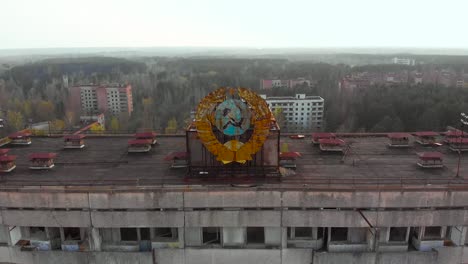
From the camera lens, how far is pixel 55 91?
125562 millimetres

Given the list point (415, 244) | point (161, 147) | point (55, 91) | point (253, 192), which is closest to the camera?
point (253, 192)

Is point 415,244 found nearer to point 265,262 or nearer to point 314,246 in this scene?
point 314,246

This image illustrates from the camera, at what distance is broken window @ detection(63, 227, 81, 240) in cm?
2253

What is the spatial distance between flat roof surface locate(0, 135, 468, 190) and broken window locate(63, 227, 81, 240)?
286 cm

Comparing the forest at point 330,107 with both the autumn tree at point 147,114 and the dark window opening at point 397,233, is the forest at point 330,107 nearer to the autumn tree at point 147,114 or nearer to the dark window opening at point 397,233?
the autumn tree at point 147,114

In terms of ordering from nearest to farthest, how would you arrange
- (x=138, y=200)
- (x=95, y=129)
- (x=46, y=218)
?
(x=138, y=200), (x=46, y=218), (x=95, y=129)

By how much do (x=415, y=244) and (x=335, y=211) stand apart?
18.9 feet

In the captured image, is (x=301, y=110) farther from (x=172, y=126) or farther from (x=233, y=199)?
(x=233, y=199)

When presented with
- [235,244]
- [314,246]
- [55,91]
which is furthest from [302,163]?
[55,91]

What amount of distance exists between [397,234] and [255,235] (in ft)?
28.5

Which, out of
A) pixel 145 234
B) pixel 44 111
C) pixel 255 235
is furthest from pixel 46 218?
pixel 44 111

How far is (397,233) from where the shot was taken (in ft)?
71.8

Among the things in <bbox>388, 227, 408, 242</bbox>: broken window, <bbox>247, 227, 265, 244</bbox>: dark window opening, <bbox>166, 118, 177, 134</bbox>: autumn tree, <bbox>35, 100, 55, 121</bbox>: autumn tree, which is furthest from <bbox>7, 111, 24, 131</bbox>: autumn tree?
<bbox>388, 227, 408, 242</bbox>: broken window

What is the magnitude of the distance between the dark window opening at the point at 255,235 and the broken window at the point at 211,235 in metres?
1.84
